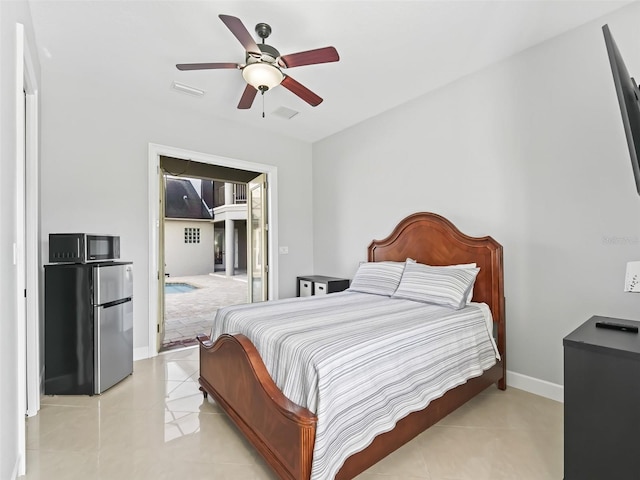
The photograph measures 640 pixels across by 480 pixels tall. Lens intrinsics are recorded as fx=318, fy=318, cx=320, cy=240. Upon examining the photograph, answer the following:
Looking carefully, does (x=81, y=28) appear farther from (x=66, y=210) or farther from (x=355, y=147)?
(x=355, y=147)

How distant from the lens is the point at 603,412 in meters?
1.41

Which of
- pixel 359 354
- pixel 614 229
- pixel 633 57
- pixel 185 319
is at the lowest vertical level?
pixel 185 319

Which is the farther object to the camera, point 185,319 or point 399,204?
point 185,319

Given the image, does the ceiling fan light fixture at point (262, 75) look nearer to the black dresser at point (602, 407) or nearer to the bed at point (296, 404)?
the bed at point (296, 404)

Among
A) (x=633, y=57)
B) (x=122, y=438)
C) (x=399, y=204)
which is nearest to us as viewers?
(x=122, y=438)

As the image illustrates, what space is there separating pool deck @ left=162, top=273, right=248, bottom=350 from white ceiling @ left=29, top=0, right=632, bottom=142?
2.97 m

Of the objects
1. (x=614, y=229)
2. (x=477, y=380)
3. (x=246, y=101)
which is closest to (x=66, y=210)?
(x=246, y=101)

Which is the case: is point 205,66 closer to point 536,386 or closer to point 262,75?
point 262,75

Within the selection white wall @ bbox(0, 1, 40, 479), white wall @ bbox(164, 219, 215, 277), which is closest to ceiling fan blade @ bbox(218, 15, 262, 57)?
white wall @ bbox(0, 1, 40, 479)

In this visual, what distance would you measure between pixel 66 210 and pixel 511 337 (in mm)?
4246

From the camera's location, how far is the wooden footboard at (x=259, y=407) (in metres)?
1.38

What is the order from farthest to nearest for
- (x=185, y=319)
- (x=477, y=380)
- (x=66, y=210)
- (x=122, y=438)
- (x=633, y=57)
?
(x=185, y=319) → (x=66, y=210) → (x=477, y=380) → (x=633, y=57) → (x=122, y=438)

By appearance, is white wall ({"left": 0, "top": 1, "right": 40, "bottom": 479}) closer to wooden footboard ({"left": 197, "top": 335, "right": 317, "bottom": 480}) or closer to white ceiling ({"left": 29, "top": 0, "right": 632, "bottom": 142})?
white ceiling ({"left": 29, "top": 0, "right": 632, "bottom": 142})

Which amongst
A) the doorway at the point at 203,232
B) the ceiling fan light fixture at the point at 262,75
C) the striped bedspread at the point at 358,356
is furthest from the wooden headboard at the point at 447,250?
A: the doorway at the point at 203,232
